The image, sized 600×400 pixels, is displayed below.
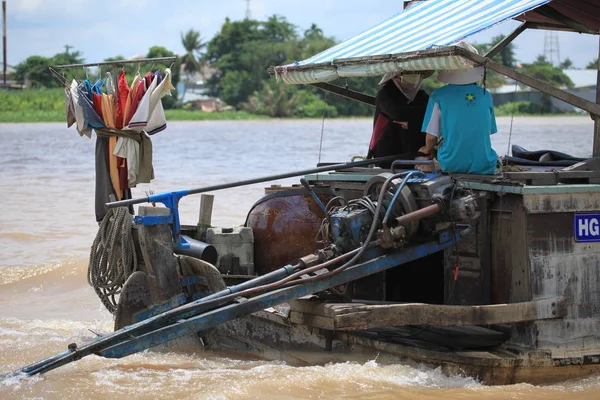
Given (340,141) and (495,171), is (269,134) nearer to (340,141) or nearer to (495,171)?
(340,141)

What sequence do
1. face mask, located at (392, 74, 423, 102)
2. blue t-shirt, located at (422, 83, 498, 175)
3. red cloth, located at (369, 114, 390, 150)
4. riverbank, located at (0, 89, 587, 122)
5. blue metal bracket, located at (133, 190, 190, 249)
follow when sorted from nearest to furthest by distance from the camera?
blue t-shirt, located at (422, 83, 498, 175) < blue metal bracket, located at (133, 190, 190, 249) < face mask, located at (392, 74, 423, 102) < red cloth, located at (369, 114, 390, 150) < riverbank, located at (0, 89, 587, 122)

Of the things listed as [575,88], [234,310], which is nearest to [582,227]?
[234,310]

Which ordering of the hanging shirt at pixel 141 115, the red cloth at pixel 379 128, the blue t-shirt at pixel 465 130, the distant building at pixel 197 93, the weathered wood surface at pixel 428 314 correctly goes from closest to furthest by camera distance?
1. the weathered wood surface at pixel 428 314
2. the blue t-shirt at pixel 465 130
3. the red cloth at pixel 379 128
4. the hanging shirt at pixel 141 115
5. the distant building at pixel 197 93

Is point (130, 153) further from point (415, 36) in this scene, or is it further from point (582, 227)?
point (582, 227)

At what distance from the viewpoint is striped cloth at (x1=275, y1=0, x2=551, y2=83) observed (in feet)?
18.0

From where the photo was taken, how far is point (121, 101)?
781 centimetres

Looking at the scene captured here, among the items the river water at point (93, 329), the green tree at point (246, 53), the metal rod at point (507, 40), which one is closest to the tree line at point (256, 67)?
the green tree at point (246, 53)

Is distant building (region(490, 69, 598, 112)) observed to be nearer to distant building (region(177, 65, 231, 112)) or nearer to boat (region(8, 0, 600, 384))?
distant building (region(177, 65, 231, 112))

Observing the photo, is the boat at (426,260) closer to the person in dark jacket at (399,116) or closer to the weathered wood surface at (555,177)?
the weathered wood surface at (555,177)

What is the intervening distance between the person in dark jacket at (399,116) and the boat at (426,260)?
640 millimetres

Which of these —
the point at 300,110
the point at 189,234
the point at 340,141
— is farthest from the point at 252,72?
the point at 189,234

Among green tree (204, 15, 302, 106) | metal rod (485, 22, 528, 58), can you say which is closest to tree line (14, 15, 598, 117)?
green tree (204, 15, 302, 106)

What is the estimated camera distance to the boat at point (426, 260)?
5.17m

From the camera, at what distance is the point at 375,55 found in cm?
586
